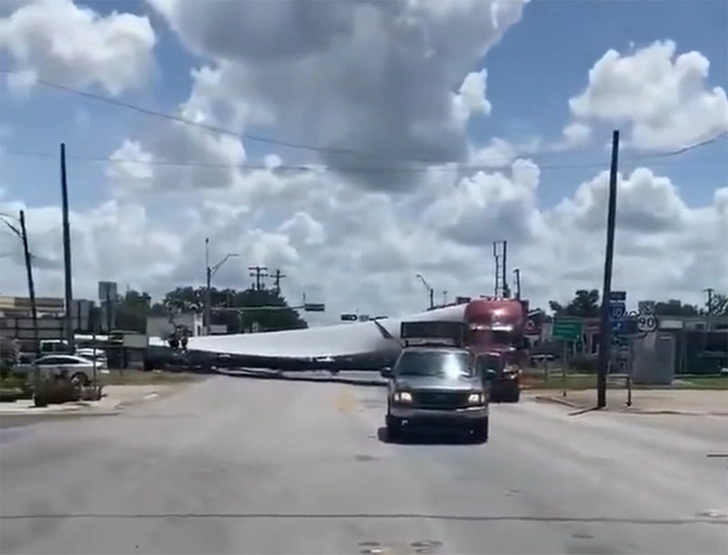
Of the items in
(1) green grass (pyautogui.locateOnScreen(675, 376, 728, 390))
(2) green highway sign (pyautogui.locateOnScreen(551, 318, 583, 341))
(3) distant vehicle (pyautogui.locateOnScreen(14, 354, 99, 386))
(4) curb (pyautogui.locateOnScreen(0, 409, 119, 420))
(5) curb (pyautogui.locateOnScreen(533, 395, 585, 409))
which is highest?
(2) green highway sign (pyautogui.locateOnScreen(551, 318, 583, 341))

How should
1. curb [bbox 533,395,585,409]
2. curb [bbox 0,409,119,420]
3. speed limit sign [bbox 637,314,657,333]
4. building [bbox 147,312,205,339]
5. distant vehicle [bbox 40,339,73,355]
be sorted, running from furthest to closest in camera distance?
building [bbox 147,312,205,339], distant vehicle [bbox 40,339,73,355], curb [bbox 533,395,585,409], speed limit sign [bbox 637,314,657,333], curb [bbox 0,409,119,420]

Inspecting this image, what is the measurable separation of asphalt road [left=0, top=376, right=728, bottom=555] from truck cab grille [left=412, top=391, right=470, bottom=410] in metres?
0.90

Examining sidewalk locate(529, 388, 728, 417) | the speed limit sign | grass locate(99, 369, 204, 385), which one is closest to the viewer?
the speed limit sign

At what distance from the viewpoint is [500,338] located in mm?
54094

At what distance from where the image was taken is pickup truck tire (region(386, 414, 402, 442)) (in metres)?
27.1

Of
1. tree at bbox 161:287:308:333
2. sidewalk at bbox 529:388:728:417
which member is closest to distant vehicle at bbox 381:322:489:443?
sidewalk at bbox 529:388:728:417

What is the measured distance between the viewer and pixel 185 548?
40.9 ft

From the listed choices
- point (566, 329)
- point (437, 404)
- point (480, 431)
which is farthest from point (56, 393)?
point (480, 431)

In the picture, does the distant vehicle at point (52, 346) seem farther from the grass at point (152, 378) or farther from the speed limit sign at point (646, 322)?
the speed limit sign at point (646, 322)

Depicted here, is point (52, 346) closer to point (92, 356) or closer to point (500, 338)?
point (92, 356)

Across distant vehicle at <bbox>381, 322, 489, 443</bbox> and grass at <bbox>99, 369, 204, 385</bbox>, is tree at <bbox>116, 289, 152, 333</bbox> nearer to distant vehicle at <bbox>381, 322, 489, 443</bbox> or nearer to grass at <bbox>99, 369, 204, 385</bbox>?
grass at <bbox>99, 369, 204, 385</bbox>

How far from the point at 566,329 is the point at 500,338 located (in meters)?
2.66

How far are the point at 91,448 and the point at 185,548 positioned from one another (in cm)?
1315

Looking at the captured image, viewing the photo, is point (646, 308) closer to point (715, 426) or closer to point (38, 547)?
point (715, 426)
